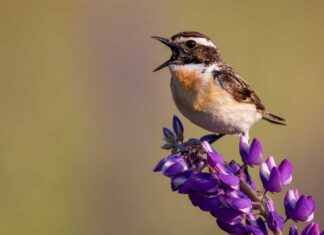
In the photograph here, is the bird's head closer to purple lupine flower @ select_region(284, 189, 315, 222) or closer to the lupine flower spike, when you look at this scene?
the lupine flower spike

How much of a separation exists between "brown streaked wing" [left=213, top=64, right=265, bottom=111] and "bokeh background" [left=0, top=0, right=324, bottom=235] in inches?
160

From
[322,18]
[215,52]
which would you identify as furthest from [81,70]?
[215,52]

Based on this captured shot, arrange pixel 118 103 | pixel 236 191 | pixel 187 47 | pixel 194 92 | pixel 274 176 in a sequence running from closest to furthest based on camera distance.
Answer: pixel 236 191 < pixel 274 176 < pixel 187 47 < pixel 194 92 < pixel 118 103

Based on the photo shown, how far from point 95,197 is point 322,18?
9374 millimetres

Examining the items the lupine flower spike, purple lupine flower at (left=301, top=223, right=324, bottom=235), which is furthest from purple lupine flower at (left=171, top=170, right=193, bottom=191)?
purple lupine flower at (left=301, top=223, right=324, bottom=235)

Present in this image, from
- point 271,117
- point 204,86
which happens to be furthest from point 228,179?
point 271,117

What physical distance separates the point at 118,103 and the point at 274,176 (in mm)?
9680

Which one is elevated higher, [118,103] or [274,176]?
[274,176]

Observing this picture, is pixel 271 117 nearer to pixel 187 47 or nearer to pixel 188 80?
pixel 188 80

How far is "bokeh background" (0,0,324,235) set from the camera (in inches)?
453

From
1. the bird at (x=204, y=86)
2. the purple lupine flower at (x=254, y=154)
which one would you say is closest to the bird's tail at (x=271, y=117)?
the bird at (x=204, y=86)

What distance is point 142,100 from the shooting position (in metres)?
13.9

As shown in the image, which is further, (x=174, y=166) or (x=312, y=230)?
(x=174, y=166)

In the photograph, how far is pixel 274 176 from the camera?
13.9 feet
